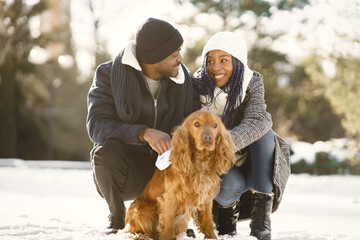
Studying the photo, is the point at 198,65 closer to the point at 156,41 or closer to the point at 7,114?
the point at 7,114

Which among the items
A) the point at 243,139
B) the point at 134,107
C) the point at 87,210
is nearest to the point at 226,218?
the point at 243,139

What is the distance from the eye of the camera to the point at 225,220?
11.8 feet

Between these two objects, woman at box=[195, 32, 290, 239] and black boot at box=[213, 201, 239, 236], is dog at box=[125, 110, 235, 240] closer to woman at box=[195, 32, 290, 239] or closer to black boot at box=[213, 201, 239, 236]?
woman at box=[195, 32, 290, 239]

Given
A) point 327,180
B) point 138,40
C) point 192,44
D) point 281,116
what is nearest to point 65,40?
point 192,44

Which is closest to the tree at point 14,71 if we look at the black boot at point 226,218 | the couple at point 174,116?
the couple at point 174,116

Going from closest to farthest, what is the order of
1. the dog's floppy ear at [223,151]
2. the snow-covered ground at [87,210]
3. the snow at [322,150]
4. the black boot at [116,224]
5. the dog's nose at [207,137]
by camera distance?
the dog's nose at [207,137]
the dog's floppy ear at [223,151]
the black boot at [116,224]
the snow-covered ground at [87,210]
the snow at [322,150]

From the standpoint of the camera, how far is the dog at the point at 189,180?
3.00 meters

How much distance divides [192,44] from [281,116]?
489 centimetres

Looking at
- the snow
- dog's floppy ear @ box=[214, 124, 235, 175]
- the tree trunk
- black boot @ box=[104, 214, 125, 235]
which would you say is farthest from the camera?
the tree trunk

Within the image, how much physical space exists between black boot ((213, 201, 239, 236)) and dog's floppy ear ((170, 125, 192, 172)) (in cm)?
73

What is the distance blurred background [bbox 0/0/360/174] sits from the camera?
522 inches

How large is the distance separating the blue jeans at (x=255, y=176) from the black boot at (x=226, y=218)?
9 centimetres

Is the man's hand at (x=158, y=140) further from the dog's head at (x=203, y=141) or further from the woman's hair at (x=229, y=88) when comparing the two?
the woman's hair at (x=229, y=88)

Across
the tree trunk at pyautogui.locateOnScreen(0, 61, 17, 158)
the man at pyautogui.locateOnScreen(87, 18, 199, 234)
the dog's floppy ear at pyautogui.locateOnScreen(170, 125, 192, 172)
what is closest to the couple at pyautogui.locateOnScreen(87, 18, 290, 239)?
the man at pyautogui.locateOnScreen(87, 18, 199, 234)
